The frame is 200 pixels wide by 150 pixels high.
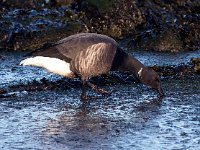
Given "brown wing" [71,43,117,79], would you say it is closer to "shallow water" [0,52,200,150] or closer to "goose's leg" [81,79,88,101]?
"goose's leg" [81,79,88,101]

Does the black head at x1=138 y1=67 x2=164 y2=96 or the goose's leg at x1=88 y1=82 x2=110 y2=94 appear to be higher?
the black head at x1=138 y1=67 x2=164 y2=96

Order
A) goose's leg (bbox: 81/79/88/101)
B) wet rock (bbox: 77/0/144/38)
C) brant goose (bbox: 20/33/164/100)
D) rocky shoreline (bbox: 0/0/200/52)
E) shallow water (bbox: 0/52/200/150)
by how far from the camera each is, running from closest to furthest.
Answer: shallow water (bbox: 0/52/200/150) < goose's leg (bbox: 81/79/88/101) < brant goose (bbox: 20/33/164/100) < rocky shoreline (bbox: 0/0/200/52) < wet rock (bbox: 77/0/144/38)

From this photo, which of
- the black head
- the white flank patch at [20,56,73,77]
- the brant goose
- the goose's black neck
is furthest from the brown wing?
the black head

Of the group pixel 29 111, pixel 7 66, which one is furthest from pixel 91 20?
pixel 29 111

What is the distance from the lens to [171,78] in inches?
409

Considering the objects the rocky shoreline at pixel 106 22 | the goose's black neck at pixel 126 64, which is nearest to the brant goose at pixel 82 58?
the goose's black neck at pixel 126 64

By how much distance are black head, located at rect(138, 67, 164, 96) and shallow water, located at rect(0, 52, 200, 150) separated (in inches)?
5.9

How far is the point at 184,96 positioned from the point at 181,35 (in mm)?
4086

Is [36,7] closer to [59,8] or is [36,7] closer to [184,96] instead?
[59,8]

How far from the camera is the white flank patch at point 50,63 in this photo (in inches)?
363

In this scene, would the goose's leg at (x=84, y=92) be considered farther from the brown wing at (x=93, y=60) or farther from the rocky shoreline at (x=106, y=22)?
the rocky shoreline at (x=106, y=22)

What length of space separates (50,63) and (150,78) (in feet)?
4.98

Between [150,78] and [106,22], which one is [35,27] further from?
[150,78]

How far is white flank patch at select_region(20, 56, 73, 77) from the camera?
30.2 ft
